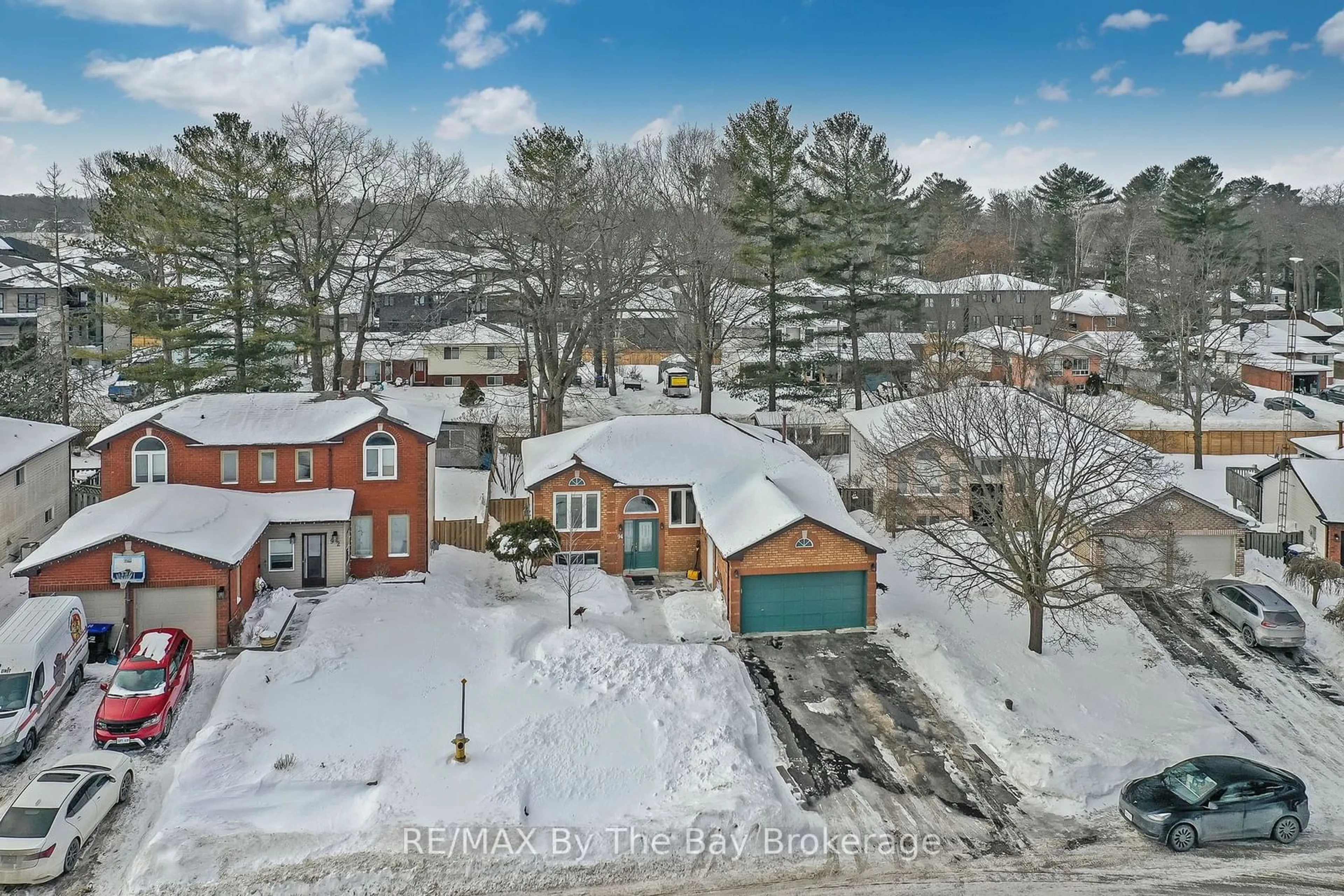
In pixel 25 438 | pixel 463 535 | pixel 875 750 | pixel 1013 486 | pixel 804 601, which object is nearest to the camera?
pixel 875 750

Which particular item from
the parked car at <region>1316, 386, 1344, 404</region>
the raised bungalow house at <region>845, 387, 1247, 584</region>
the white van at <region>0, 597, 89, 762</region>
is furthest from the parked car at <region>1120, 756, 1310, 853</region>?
the parked car at <region>1316, 386, 1344, 404</region>

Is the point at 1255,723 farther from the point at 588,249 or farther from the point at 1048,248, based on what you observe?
the point at 1048,248

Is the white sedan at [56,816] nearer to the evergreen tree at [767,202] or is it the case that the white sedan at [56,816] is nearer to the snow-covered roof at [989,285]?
the evergreen tree at [767,202]

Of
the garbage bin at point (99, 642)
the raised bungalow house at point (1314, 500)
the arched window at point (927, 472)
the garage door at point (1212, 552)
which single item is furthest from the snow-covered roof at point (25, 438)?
the raised bungalow house at point (1314, 500)

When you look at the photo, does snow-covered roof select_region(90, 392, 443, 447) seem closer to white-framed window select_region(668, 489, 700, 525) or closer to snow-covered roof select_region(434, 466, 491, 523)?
snow-covered roof select_region(434, 466, 491, 523)

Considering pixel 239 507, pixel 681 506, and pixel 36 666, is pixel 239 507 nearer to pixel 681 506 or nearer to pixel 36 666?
pixel 36 666

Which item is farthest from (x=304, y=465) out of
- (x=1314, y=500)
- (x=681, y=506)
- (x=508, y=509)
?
(x=1314, y=500)
